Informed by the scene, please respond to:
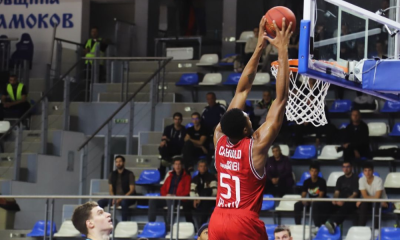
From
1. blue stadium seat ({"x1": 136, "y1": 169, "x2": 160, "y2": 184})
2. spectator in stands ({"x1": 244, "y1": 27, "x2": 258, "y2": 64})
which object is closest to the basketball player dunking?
blue stadium seat ({"x1": 136, "y1": 169, "x2": 160, "y2": 184})

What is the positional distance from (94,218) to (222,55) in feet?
42.3

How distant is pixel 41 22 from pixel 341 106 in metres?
8.43

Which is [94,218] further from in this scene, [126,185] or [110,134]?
[110,134]

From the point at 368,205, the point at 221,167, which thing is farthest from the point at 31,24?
the point at 221,167

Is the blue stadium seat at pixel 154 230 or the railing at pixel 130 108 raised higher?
the railing at pixel 130 108

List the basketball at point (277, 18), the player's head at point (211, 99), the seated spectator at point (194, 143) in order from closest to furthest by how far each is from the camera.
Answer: the basketball at point (277, 18) → the seated spectator at point (194, 143) → the player's head at point (211, 99)

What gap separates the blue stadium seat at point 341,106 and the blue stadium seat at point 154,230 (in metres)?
4.69

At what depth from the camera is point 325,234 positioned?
31.7 feet

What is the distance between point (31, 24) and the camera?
18.7m

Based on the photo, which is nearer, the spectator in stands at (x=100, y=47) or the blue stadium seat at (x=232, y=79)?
the blue stadium seat at (x=232, y=79)

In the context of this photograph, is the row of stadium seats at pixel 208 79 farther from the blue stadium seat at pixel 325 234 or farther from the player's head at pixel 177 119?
the blue stadium seat at pixel 325 234

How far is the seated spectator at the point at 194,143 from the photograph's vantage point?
12.9 metres

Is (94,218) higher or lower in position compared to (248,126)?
lower

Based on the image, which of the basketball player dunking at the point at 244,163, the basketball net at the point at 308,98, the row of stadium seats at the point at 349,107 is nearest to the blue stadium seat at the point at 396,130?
the row of stadium seats at the point at 349,107
